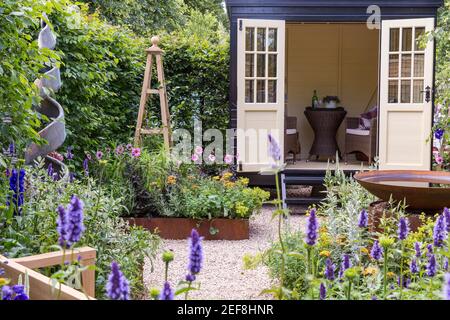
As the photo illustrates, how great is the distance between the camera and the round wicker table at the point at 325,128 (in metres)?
9.18

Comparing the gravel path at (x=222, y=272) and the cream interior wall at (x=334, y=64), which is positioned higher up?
the cream interior wall at (x=334, y=64)

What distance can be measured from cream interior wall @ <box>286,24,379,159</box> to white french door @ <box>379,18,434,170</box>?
247 cm

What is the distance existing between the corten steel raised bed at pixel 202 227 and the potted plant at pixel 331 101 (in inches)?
156

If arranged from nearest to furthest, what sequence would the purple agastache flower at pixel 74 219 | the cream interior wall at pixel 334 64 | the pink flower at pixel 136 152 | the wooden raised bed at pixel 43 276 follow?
the purple agastache flower at pixel 74 219, the wooden raised bed at pixel 43 276, the pink flower at pixel 136 152, the cream interior wall at pixel 334 64

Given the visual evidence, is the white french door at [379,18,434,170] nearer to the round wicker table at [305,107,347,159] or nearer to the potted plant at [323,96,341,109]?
the round wicker table at [305,107,347,159]

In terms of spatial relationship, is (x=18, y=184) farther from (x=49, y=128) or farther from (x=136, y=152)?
(x=136, y=152)

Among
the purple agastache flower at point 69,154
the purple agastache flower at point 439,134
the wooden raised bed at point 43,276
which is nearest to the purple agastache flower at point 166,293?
the wooden raised bed at point 43,276

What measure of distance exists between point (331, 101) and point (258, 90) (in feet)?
6.51

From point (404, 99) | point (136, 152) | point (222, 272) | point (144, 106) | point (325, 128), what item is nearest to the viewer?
point (222, 272)

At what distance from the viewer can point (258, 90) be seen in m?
7.76

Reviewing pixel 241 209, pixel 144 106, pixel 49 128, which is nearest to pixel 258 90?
pixel 144 106

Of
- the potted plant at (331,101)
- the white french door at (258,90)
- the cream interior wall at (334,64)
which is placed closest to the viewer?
the white french door at (258,90)

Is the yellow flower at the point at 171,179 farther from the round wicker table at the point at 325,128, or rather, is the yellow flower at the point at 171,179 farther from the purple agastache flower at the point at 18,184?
the round wicker table at the point at 325,128
